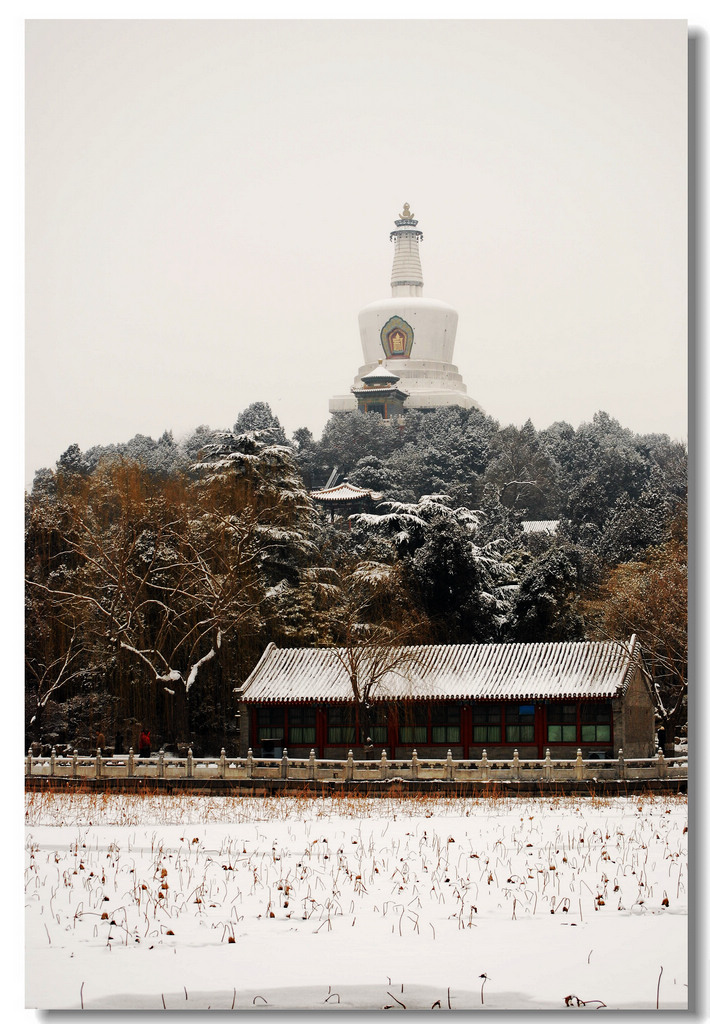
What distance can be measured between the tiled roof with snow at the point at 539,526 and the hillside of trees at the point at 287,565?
0.75 feet

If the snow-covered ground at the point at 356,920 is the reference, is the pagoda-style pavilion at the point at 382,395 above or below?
above

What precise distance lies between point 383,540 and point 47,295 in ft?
33.4

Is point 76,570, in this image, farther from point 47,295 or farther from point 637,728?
point 637,728

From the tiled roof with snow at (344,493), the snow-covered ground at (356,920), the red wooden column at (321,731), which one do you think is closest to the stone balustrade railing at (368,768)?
the red wooden column at (321,731)

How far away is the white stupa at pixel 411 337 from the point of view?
11.0 meters

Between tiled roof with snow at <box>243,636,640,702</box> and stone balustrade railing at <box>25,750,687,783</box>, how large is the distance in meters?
0.75

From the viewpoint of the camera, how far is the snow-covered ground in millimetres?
6859

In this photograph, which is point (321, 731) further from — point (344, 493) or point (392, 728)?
point (344, 493)

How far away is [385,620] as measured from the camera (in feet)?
54.7

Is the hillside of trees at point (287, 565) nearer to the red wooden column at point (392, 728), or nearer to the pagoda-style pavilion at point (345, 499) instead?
the pagoda-style pavilion at point (345, 499)

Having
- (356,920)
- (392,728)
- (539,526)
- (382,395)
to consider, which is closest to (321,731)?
(392,728)

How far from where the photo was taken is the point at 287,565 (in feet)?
61.4

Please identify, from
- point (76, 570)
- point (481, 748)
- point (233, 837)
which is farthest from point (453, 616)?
point (233, 837)

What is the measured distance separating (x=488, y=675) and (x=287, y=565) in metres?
5.08
